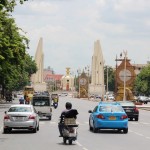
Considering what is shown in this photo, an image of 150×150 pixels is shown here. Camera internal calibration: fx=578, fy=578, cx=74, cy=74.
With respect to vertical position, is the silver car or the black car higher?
the black car

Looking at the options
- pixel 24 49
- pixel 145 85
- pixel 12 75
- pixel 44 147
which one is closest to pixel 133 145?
pixel 44 147

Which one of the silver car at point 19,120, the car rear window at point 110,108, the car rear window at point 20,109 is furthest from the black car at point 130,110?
the silver car at point 19,120

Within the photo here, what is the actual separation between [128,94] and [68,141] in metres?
72.9

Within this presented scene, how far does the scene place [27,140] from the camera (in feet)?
76.0

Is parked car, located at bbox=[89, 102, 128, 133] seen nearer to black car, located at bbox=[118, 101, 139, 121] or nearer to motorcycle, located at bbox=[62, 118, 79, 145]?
motorcycle, located at bbox=[62, 118, 79, 145]

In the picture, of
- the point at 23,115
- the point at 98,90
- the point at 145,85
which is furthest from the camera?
the point at 98,90

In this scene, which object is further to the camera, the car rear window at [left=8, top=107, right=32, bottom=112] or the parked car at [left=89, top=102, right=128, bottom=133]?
the car rear window at [left=8, top=107, right=32, bottom=112]

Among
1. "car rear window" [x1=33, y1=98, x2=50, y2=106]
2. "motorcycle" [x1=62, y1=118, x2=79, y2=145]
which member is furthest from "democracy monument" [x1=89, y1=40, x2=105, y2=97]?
"motorcycle" [x1=62, y1=118, x2=79, y2=145]

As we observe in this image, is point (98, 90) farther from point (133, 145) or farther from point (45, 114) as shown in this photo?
point (133, 145)

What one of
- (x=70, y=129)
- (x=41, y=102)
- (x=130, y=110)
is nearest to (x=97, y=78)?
(x=130, y=110)

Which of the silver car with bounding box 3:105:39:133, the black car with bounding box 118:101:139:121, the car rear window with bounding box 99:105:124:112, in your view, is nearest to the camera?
the silver car with bounding box 3:105:39:133

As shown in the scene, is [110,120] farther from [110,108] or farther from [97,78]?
[97,78]

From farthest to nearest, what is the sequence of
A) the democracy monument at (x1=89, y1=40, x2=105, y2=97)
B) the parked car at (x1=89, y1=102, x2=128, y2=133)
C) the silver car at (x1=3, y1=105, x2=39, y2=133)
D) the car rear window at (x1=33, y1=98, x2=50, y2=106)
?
1. the democracy monument at (x1=89, y1=40, x2=105, y2=97)
2. the car rear window at (x1=33, y1=98, x2=50, y2=106)
3. the parked car at (x1=89, y1=102, x2=128, y2=133)
4. the silver car at (x1=3, y1=105, x2=39, y2=133)

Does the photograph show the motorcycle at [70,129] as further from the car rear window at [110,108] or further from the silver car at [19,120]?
the car rear window at [110,108]
